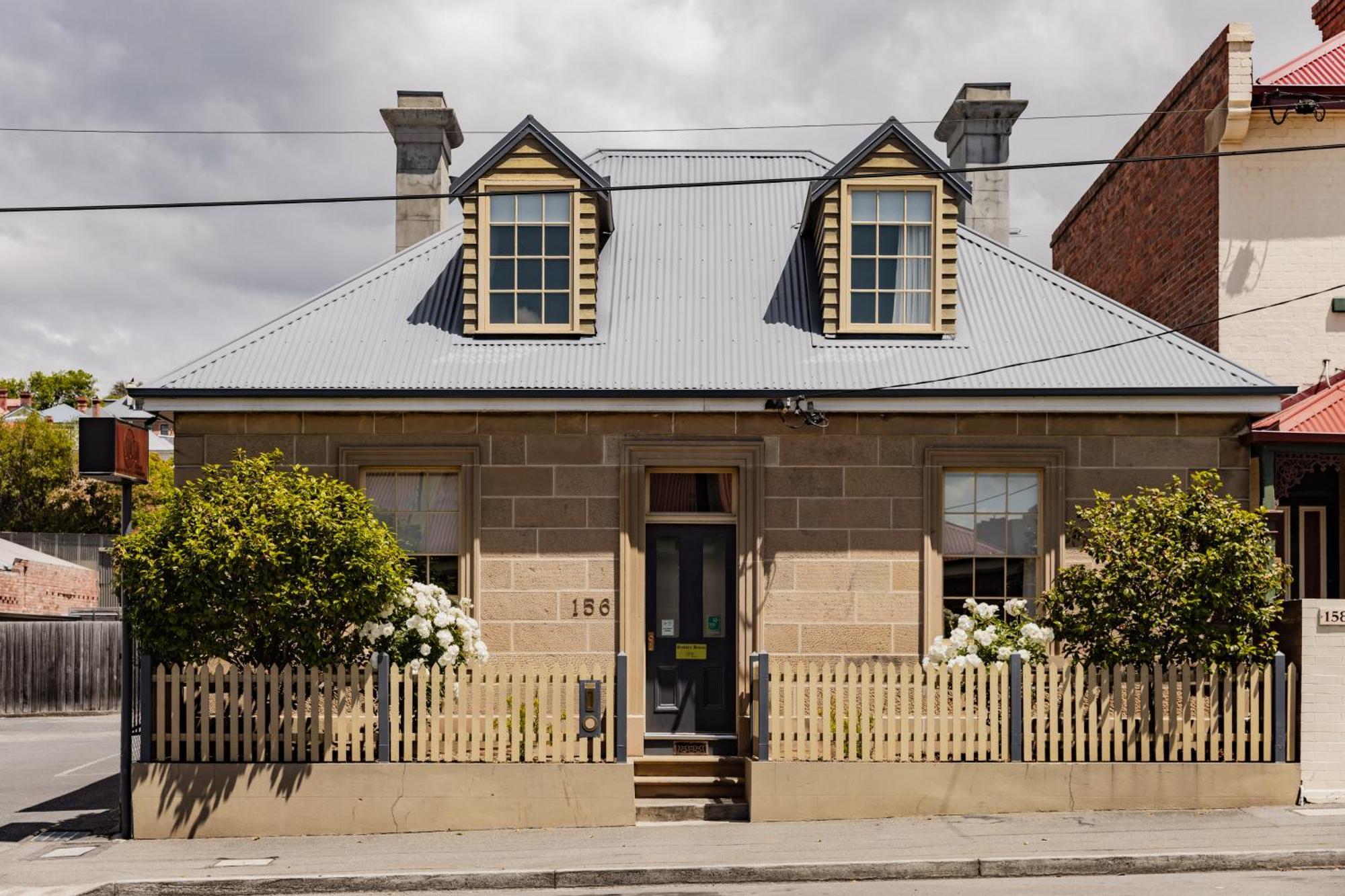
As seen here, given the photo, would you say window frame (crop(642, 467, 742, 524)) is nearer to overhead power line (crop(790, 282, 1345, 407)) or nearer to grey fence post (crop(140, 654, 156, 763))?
overhead power line (crop(790, 282, 1345, 407))

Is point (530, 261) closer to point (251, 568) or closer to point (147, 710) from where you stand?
point (251, 568)

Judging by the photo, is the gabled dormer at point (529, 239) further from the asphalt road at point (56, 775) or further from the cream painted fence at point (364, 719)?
the asphalt road at point (56, 775)

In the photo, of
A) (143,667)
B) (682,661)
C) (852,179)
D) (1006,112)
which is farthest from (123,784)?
(1006,112)

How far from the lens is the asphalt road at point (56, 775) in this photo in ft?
39.5

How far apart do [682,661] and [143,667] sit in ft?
17.2

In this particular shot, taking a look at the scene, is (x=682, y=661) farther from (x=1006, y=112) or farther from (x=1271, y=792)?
(x=1006, y=112)

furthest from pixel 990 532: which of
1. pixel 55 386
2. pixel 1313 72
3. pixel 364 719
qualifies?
pixel 55 386

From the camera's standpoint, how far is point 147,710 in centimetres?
1094

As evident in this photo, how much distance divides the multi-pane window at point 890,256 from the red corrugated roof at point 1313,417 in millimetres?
3819

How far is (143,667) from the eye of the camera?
1095 cm

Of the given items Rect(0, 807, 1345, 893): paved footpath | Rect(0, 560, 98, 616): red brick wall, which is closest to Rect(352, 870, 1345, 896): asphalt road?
Rect(0, 807, 1345, 893): paved footpath

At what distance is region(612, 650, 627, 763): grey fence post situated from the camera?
36.1 feet

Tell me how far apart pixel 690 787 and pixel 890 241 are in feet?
20.9

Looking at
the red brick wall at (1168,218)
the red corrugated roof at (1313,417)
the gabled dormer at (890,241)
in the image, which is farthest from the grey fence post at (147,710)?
the red brick wall at (1168,218)
